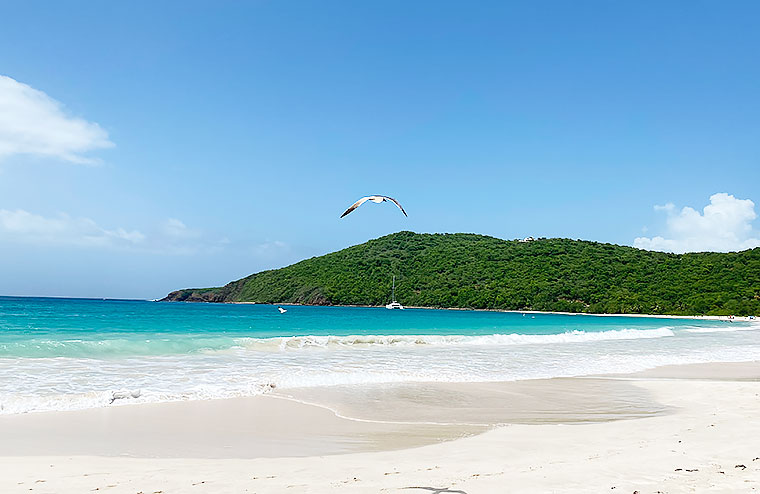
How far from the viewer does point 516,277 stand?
100250 millimetres

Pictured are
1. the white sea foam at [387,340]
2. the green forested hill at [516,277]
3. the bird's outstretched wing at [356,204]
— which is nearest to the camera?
the bird's outstretched wing at [356,204]

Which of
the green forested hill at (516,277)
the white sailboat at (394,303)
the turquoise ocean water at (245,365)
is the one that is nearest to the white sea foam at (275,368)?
the turquoise ocean water at (245,365)

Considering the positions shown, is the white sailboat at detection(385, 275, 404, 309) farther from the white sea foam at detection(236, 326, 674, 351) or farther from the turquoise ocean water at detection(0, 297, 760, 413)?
the turquoise ocean water at detection(0, 297, 760, 413)

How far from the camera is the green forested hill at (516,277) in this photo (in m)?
82.9

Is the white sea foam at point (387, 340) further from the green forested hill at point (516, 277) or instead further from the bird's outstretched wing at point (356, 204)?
the green forested hill at point (516, 277)

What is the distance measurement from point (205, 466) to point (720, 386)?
1232 cm

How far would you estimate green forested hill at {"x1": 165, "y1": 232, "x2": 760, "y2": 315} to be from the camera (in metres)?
82.9

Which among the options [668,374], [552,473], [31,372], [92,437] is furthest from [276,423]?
[668,374]

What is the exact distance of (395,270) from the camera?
362 feet

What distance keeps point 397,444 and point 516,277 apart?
9591cm

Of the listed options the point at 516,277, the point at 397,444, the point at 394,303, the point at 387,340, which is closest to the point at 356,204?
the point at 397,444

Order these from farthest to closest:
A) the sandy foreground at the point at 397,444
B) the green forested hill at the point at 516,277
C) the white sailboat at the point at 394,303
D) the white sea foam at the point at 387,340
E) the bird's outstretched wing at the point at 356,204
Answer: the white sailboat at the point at 394,303, the green forested hill at the point at 516,277, the white sea foam at the point at 387,340, the bird's outstretched wing at the point at 356,204, the sandy foreground at the point at 397,444

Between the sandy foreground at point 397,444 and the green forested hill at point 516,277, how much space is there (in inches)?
3020

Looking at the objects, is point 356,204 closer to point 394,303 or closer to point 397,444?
point 397,444
